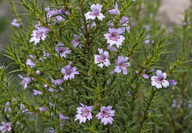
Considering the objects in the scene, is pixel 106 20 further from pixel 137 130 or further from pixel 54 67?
pixel 137 130

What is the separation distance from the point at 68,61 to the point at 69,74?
0.14 meters

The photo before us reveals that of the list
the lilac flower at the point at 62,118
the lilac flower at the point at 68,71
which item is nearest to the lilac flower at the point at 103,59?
the lilac flower at the point at 68,71

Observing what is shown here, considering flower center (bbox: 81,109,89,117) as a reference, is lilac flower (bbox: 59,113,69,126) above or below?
below

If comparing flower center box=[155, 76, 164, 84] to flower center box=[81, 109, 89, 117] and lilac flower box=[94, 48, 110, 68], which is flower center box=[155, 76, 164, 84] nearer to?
lilac flower box=[94, 48, 110, 68]

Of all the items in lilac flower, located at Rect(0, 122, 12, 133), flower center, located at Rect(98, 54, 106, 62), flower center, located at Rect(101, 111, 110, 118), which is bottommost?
lilac flower, located at Rect(0, 122, 12, 133)

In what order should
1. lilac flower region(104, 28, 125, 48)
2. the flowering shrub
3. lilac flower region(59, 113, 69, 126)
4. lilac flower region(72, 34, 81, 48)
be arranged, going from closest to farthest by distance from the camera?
lilac flower region(104, 28, 125, 48)
the flowering shrub
lilac flower region(72, 34, 81, 48)
lilac flower region(59, 113, 69, 126)

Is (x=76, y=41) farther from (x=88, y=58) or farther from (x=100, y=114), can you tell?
(x=100, y=114)

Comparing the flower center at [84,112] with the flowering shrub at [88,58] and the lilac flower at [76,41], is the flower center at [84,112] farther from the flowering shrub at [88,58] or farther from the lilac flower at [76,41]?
the lilac flower at [76,41]

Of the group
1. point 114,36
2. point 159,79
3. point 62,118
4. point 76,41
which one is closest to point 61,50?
point 76,41

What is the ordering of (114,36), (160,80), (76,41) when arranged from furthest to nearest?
1. (76,41)
2. (160,80)
3. (114,36)

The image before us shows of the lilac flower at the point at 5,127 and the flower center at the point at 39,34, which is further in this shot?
the lilac flower at the point at 5,127

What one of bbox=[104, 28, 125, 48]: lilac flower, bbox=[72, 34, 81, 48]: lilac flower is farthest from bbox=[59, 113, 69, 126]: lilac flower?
bbox=[104, 28, 125, 48]: lilac flower

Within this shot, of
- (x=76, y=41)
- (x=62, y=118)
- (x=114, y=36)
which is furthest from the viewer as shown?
(x=62, y=118)

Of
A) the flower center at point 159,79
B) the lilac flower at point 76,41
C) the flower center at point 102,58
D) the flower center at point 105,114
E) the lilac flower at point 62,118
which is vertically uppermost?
the lilac flower at point 76,41
